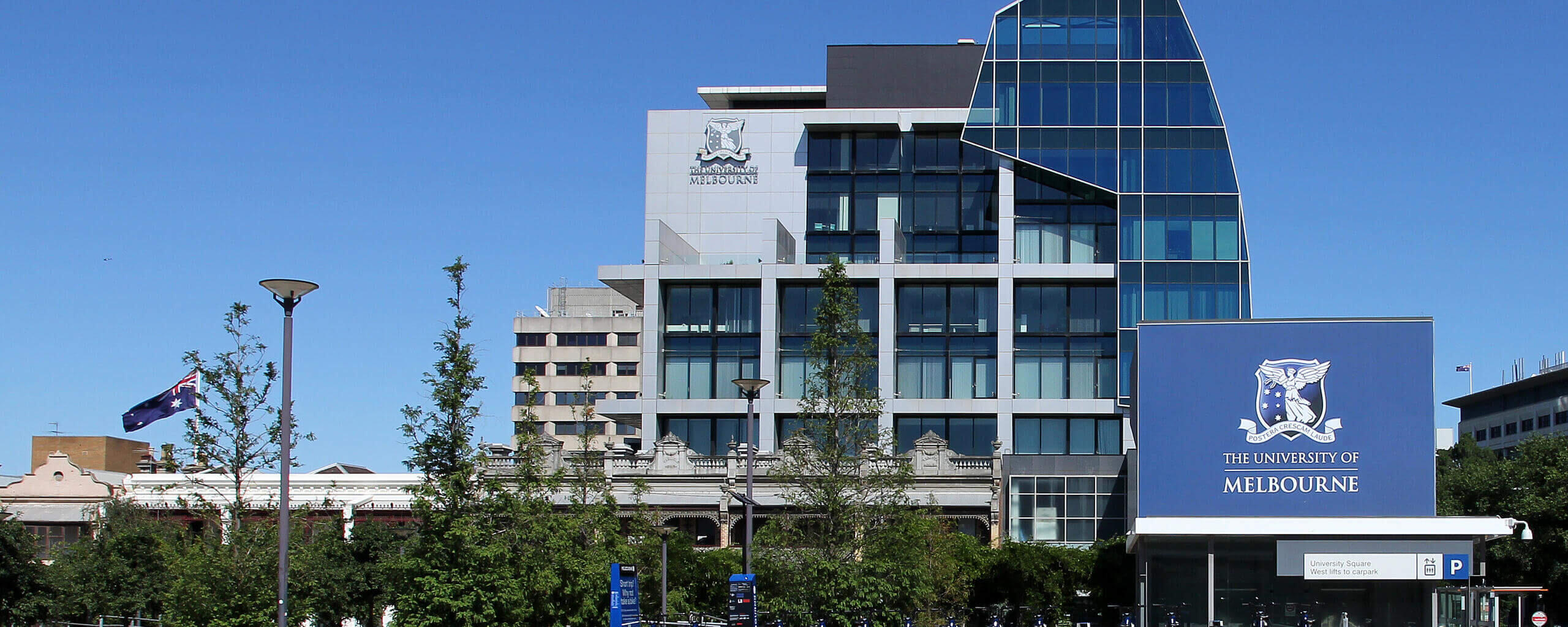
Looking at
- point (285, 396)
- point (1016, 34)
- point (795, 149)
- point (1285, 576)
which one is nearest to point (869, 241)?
point (795, 149)

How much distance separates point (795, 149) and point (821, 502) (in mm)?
48071

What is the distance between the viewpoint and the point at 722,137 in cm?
8806

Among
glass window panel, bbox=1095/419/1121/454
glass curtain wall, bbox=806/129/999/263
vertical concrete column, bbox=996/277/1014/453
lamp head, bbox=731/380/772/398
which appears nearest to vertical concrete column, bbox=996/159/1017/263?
vertical concrete column, bbox=996/277/1014/453

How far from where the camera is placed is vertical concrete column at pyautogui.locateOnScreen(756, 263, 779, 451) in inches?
3172

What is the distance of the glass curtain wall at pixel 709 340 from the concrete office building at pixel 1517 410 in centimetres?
7150

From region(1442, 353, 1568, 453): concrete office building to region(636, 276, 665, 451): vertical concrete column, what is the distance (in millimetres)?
75118

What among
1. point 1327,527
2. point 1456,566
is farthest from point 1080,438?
point 1456,566

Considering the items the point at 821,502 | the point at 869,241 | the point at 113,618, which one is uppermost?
the point at 869,241

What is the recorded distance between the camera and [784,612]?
40906 mm

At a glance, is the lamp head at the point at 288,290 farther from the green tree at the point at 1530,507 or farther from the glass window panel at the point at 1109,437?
the glass window panel at the point at 1109,437

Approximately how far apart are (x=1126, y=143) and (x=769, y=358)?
67.8 ft

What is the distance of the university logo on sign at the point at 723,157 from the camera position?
87.8 meters

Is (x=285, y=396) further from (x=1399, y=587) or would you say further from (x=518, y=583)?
(x=1399, y=587)

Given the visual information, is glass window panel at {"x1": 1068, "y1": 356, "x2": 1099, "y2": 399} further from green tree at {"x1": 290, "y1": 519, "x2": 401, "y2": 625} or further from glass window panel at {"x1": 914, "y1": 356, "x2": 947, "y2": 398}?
green tree at {"x1": 290, "y1": 519, "x2": 401, "y2": 625}
